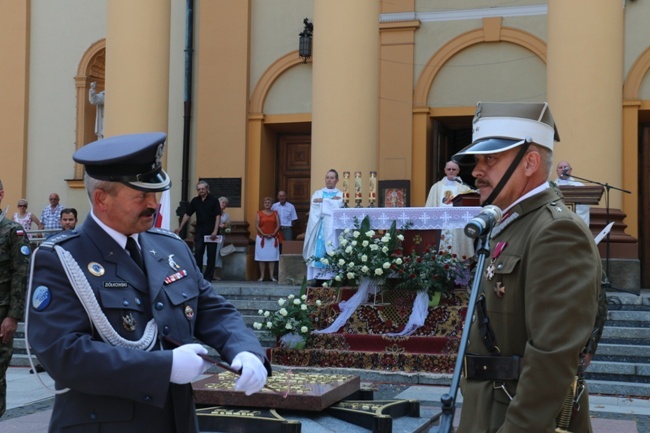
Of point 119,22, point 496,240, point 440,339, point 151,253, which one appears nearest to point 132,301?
point 151,253

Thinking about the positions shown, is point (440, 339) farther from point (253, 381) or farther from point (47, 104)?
point (47, 104)

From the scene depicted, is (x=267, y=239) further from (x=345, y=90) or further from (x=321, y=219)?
(x=345, y=90)

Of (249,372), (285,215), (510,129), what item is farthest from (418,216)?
(249,372)

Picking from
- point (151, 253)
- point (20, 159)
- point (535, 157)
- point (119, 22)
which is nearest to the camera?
point (151, 253)

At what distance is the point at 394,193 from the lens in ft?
53.1

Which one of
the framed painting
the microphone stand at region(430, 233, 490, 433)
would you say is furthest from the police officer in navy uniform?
the framed painting

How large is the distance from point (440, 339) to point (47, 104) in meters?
12.1

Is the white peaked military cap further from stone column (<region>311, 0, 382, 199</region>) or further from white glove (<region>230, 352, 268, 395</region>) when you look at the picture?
stone column (<region>311, 0, 382, 199</region>)

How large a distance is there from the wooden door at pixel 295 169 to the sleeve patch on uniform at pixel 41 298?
15.2 metres

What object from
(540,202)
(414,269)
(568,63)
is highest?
(568,63)

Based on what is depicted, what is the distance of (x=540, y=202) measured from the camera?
11.1 feet

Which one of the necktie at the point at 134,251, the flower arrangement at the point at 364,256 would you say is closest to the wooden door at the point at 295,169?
the flower arrangement at the point at 364,256

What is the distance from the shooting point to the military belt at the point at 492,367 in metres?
3.20

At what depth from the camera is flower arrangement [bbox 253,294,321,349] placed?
33.6ft
